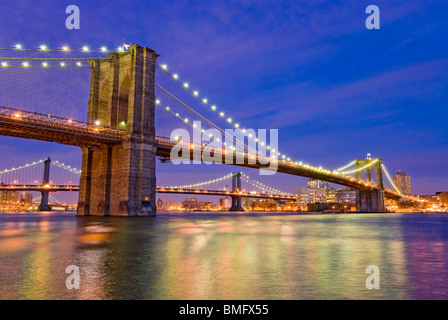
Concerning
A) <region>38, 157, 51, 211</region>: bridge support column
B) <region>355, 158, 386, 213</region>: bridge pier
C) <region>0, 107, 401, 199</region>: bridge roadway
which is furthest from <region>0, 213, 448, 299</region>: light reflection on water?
<region>38, 157, 51, 211</region>: bridge support column

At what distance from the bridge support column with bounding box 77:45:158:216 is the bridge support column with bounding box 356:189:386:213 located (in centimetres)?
8260

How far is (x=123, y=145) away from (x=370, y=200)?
89.2m

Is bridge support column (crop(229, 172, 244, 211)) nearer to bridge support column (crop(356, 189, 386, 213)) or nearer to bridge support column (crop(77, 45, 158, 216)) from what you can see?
bridge support column (crop(356, 189, 386, 213))

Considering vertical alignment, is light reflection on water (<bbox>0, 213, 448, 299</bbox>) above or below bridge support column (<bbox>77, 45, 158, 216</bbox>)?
below

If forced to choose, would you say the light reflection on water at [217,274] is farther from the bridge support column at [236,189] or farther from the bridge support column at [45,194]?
the bridge support column at [236,189]

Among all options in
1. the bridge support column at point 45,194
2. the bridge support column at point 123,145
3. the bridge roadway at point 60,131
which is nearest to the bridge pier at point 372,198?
the bridge roadway at point 60,131

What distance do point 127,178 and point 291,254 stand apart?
32.0 meters

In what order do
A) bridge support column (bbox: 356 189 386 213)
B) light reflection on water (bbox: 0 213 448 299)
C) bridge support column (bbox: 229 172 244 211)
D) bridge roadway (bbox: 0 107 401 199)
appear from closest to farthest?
light reflection on water (bbox: 0 213 448 299) → bridge roadway (bbox: 0 107 401 199) → bridge support column (bbox: 356 189 386 213) → bridge support column (bbox: 229 172 244 211)

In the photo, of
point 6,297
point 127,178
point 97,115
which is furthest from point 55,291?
point 97,115

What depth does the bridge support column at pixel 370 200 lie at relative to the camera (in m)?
105

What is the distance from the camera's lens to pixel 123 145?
136 ft

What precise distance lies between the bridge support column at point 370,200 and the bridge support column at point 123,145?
82.6 meters

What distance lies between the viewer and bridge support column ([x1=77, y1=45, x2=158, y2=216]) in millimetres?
40656
